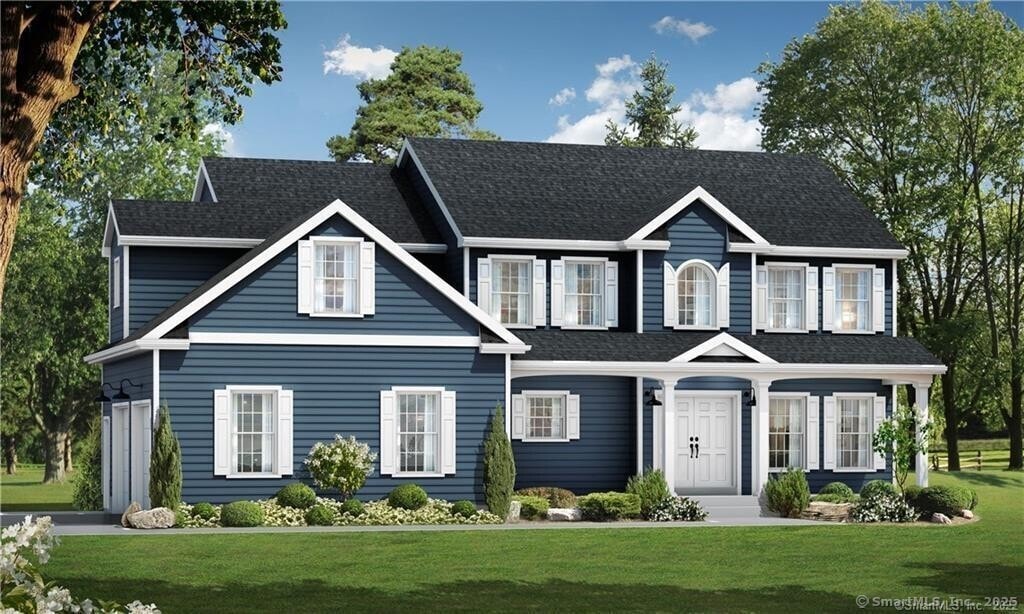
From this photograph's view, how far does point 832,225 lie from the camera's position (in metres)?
39.0

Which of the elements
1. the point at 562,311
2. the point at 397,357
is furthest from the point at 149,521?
the point at 562,311

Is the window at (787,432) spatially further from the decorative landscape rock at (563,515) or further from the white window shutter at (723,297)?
the decorative landscape rock at (563,515)

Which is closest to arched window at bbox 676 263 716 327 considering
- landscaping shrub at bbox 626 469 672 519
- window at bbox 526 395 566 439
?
window at bbox 526 395 566 439

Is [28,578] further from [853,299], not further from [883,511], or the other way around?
[853,299]

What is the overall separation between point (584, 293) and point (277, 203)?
736 cm

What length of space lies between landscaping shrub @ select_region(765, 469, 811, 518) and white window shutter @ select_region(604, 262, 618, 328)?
5.89 meters

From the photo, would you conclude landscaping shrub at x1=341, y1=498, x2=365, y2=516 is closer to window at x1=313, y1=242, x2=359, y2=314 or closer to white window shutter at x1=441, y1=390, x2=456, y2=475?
white window shutter at x1=441, y1=390, x2=456, y2=475

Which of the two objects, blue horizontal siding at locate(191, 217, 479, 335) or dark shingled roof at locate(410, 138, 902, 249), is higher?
dark shingled roof at locate(410, 138, 902, 249)

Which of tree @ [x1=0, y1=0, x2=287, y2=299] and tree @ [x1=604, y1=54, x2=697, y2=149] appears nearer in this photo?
tree @ [x1=0, y1=0, x2=287, y2=299]

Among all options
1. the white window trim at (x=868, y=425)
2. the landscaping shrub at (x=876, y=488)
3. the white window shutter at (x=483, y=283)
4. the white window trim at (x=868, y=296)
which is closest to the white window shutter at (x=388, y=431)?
the white window shutter at (x=483, y=283)

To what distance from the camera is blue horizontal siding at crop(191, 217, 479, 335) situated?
100 feet

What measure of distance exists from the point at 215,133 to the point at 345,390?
32293 mm

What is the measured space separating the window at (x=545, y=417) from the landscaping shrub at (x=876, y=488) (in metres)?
6.61

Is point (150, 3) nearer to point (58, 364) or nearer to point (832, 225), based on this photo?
point (832, 225)
